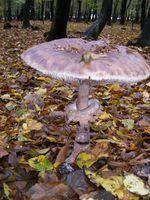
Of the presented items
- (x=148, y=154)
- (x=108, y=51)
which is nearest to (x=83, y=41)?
(x=108, y=51)

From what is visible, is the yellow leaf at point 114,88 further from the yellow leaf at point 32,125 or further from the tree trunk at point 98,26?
the tree trunk at point 98,26

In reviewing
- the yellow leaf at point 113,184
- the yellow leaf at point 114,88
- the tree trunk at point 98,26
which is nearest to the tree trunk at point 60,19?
the tree trunk at point 98,26

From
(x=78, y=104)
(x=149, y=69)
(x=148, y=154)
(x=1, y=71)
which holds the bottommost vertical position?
(x=1, y=71)

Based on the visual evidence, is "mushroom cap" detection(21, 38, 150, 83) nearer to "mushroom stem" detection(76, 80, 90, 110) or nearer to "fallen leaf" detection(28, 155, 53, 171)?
"mushroom stem" detection(76, 80, 90, 110)

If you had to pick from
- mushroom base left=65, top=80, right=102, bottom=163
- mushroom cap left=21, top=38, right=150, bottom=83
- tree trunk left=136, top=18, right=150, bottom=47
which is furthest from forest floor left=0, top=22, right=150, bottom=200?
tree trunk left=136, top=18, right=150, bottom=47

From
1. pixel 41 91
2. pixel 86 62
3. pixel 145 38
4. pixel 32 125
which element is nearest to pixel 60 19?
pixel 145 38

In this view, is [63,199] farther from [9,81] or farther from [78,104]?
[9,81]

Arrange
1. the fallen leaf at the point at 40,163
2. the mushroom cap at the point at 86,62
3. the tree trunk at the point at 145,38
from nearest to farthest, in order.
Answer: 1. the mushroom cap at the point at 86,62
2. the fallen leaf at the point at 40,163
3. the tree trunk at the point at 145,38
